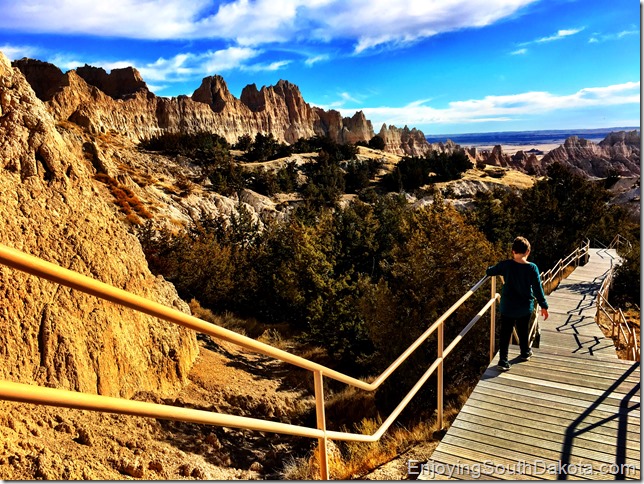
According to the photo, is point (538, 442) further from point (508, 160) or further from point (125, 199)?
point (508, 160)

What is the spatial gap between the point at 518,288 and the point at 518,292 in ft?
0.20

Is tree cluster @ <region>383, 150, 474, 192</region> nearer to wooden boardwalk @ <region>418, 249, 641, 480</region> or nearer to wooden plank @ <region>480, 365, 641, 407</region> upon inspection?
wooden boardwalk @ <region>418, 249, 641, 480</region>

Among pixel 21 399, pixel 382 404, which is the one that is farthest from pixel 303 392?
pixel 21 399

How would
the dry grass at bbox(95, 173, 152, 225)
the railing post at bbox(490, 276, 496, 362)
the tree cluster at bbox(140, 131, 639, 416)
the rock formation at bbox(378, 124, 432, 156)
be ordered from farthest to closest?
the rock formation at bbox(378, 124, 432, 156) → the dry grass at bbox(95, 173, 152, 225) → the tree cluster at bbox(140, 131, 639, 416) → the railing post at bbox(490, 276, 496, 362)

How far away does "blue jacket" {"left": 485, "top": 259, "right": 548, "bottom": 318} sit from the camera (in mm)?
5121

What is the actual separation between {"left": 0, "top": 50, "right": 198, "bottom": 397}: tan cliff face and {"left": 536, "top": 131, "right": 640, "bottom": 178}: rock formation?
110 meters

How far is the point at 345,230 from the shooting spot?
78.0 ft

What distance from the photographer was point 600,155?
126875 mm

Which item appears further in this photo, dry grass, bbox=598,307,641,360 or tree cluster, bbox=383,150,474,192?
tree cluster, bbox=383,150,474,192

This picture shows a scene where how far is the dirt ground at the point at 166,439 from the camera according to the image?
425 cm

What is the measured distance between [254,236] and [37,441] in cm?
2223

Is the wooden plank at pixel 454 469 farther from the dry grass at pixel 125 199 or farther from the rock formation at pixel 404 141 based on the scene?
the rock formation at pixel 404 141

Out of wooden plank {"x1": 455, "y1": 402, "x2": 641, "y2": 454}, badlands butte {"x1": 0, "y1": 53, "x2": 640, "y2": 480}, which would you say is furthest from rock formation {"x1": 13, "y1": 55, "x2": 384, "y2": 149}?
wooden plank {"x1": 455, "y1": 402, "x2": 641, "y2": 454}

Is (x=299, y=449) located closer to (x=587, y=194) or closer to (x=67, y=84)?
(x=587, y=194)
